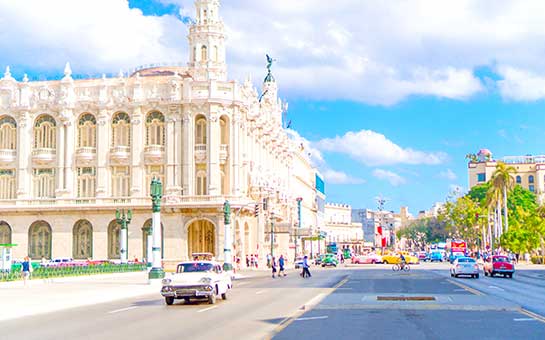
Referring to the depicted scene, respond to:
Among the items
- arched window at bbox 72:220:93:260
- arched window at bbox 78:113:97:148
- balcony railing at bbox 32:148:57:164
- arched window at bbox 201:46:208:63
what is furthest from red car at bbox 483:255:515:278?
balcony railing at bbox 32:148:57:164

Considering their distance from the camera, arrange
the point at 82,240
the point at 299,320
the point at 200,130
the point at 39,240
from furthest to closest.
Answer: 1. the point at 39,240
2. the point at 82,240
3. the point at 200,130
4. the point at 299,320

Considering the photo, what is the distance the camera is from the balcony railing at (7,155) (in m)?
75.4

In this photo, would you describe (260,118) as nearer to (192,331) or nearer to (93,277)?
(93,277)

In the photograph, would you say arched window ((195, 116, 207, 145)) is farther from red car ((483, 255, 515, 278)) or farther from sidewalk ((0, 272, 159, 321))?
sidewalk ((0, 272, 159, 321))

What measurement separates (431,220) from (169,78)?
13297 cm

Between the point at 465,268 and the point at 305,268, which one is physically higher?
the point at 305,268

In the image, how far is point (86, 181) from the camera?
244ft

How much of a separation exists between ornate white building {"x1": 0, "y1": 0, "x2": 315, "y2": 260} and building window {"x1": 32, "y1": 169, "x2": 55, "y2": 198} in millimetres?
100

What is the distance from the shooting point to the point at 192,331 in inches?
688

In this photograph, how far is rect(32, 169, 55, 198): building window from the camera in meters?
74.8

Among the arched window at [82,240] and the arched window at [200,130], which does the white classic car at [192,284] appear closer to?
the arched window at [200,130]

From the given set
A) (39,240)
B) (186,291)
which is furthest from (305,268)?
(39,240)

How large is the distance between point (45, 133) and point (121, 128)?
26.2ft

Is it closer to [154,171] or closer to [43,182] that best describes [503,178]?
[154,171]
